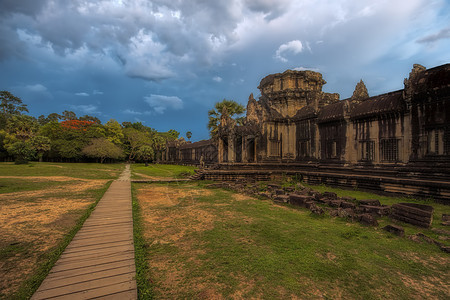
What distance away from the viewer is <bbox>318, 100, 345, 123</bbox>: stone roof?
1465 centimetres

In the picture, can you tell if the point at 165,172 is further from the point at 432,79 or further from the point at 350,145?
the point at 432,79

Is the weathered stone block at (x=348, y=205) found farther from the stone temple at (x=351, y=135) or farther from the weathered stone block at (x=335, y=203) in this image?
the stone temple at (x=351, y=135)

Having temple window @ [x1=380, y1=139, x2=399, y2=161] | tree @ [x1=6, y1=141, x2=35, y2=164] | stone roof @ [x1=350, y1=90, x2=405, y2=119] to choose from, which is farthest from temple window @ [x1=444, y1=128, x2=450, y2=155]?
tree @ [x1=6, y1=141, x2=35, y2=164]

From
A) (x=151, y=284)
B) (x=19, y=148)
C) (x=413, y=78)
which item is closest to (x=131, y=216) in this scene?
(x=151, y=284)

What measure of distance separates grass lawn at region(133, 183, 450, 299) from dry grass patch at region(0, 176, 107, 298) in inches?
71.6

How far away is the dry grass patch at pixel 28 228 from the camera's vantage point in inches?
130

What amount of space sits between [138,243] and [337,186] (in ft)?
41.7

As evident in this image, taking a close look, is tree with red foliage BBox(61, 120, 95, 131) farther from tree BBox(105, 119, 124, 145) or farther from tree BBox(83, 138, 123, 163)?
tree BBox(83, 138, 123, 163)

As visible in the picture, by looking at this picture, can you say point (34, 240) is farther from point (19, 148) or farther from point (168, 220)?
point (19, 148)

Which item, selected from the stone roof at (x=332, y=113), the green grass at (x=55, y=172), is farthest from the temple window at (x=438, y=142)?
the green grass at (x=55, y=172)

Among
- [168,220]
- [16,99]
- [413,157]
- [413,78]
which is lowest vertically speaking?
[168,220]

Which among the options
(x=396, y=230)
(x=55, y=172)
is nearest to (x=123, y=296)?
(x=396, y=230)

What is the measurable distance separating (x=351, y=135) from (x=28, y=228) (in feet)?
54.9

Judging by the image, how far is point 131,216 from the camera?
6.18 meters
